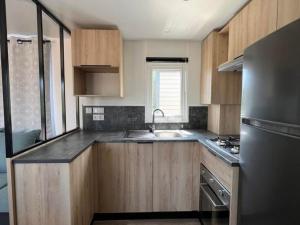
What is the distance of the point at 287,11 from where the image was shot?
1177 millimetres

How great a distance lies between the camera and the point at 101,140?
2.24 m

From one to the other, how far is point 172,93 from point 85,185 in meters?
1.76

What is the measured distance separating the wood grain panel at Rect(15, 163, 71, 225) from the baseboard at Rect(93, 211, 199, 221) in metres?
0.89

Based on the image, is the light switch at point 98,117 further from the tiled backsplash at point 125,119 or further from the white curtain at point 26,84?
the white curtain at point 26,84

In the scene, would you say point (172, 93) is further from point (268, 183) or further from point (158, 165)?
point (268, 183)

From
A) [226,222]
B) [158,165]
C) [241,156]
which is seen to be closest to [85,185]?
[158,165]

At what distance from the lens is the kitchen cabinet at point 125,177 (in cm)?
226

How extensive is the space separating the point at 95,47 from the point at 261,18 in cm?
178

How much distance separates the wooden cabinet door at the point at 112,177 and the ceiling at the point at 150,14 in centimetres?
141

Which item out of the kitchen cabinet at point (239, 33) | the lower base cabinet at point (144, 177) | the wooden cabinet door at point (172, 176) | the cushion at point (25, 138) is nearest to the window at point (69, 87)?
the cushion at point (25, 138)

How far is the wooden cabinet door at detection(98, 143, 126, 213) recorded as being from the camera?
2254 mm

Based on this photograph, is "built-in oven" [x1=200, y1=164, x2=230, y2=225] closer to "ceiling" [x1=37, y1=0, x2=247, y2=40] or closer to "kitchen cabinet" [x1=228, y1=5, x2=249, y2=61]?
"kitchen cabinet" [x1=228, y1=5, x2=249, y2=61]

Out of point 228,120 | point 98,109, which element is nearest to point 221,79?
point 228,120

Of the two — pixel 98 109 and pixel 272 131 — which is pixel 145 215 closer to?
pixel 98 109
